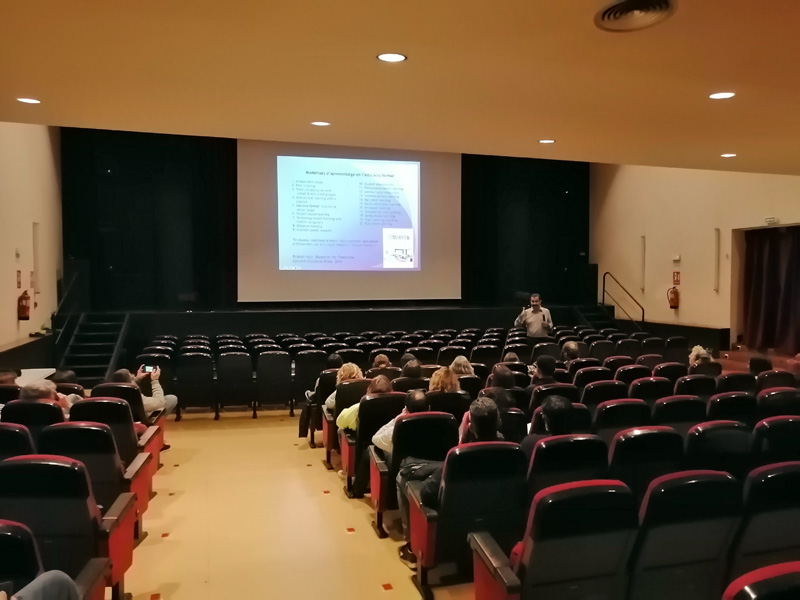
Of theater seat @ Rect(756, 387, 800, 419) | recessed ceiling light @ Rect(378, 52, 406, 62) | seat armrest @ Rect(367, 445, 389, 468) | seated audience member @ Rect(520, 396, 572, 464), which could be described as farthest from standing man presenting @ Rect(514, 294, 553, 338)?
recessed ceiling light @ Rect(378, 52, 406, 62)

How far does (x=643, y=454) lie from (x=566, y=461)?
1.65 ft

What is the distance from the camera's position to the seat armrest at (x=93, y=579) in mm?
2474

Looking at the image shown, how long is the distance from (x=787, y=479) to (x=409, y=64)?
3.07 metres

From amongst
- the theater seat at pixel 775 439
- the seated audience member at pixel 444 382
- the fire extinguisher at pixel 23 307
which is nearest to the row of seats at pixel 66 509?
the seated audience member at pixel 444 382

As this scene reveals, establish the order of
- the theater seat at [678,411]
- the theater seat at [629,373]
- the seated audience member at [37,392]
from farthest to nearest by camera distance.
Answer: the theater seat at [629,373] < the theater seat at [678,411] < the seated audience member at [37,392]

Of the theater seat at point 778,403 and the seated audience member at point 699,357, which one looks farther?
the seated audience member at point 699,357

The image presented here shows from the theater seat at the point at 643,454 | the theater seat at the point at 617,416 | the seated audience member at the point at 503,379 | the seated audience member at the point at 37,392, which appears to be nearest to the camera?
the theater seat at the point at 643,454

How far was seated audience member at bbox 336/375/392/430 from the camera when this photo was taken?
16.5ft

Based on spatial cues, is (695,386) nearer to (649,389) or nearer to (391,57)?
(649,389)

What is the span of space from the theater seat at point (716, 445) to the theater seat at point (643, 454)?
144 mm

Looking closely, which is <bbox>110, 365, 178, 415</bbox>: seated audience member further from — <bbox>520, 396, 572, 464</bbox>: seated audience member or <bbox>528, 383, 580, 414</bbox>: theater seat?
<bbox>520, 396, 572, 464</bbox>: seated audience member

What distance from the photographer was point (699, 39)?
11.6 ft

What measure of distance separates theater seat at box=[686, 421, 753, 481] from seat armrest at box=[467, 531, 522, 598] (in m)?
1.44

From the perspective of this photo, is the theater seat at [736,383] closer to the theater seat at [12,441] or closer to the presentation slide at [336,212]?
the theater seat at [12,441]
